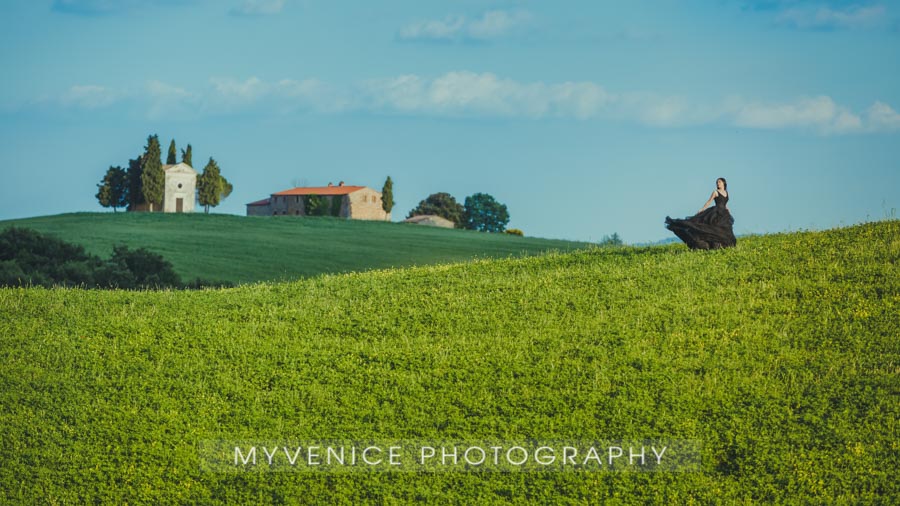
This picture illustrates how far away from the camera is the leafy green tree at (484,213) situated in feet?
385

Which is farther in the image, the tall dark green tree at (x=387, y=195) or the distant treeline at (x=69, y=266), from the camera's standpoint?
the tall dark green tree at (x=387, y=195)

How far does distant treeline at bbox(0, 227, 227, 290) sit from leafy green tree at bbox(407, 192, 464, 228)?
261ft

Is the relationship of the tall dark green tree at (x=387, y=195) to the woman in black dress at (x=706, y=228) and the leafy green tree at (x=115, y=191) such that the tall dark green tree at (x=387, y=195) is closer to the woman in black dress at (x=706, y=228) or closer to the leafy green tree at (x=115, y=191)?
the leafy green tree at (x=115, y=191)

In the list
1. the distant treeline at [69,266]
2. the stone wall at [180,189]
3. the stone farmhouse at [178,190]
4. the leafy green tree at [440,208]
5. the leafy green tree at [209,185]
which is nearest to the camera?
the distant treeline at [69,266]

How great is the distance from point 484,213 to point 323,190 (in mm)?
21367

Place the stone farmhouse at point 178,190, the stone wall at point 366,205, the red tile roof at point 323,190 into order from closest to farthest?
the stone farmhouse at point 178,190, the stone wall at point 366,205, the red tile roof at point 323,190

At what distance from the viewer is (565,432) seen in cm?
1389

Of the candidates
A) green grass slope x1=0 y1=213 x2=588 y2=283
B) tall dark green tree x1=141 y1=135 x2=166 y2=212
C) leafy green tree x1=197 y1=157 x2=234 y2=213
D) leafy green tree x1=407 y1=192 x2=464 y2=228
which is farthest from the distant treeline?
leafy green tree x1=407 y1=192 x2=464 y2=228

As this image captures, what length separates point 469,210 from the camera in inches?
4761

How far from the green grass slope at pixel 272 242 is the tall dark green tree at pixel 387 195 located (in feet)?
78.3

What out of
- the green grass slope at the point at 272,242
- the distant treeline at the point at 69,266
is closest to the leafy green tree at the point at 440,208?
the green grass slope at the point at 272,242

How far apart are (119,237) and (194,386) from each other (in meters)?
50.9

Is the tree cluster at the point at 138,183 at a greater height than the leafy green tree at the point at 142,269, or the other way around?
the tree cluster at the point at 138,183

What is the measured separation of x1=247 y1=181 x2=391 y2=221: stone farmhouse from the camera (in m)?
109
